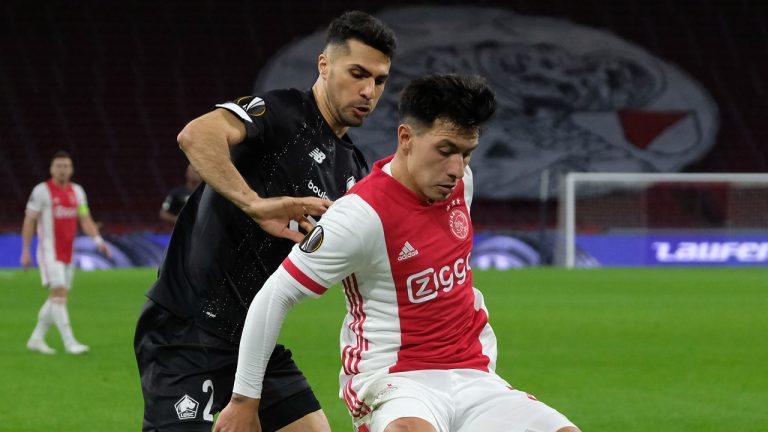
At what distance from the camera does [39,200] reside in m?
10.6

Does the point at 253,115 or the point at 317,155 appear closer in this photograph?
the point at 253,115

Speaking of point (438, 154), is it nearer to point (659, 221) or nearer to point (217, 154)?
point (217, 154)

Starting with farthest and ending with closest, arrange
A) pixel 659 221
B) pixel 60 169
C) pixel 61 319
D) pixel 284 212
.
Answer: pixel 659 221, pixel 60 169, pixel 61 319, pixel 284 212

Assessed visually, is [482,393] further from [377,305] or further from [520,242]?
[520,242]

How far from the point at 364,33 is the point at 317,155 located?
444 millimetres

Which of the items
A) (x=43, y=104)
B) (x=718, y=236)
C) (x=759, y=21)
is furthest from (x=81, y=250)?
(x=759, y=21)

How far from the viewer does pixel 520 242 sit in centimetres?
2173

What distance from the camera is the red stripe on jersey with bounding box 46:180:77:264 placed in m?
10.4

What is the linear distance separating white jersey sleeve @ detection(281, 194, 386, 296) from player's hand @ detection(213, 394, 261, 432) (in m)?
0.37

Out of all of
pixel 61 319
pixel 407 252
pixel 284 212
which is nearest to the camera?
pixel 407 252

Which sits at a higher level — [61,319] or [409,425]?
[409,425]

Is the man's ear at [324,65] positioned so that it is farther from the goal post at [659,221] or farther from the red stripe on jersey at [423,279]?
the goal post at [659,221]

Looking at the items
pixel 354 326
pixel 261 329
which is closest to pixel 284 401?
pixel 354 326

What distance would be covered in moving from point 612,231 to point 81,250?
10047 millimetres
